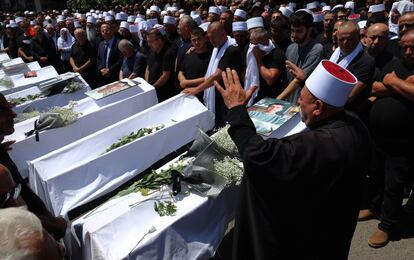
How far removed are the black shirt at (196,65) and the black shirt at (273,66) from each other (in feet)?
2.56

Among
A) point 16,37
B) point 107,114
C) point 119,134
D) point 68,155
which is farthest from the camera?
point 16,37

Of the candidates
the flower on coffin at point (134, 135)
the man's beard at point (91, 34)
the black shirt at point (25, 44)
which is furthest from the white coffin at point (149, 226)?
the black shirt at point (25, 44)

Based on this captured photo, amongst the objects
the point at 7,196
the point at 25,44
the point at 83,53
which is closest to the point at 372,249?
the point at 7,196

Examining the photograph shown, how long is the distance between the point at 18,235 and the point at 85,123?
11.6 feet

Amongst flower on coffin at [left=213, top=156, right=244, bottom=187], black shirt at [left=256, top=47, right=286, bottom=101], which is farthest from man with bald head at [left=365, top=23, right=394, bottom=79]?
flower on coffin at [left=213, top=156, right=244, bottom=187]

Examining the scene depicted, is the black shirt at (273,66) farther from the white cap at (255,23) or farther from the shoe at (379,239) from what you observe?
the shoe at (379,239)

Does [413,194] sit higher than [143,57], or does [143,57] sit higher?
[143,57]

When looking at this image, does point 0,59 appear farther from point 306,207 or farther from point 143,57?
point 306,207

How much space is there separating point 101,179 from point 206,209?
1.15 m

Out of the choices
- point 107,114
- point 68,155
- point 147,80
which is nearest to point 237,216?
point 68,155

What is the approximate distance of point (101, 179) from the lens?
3389 millimetres

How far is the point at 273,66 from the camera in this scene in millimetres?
4094

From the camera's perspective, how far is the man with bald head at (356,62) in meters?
3.49

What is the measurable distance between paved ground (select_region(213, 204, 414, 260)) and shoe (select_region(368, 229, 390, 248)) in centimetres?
4
